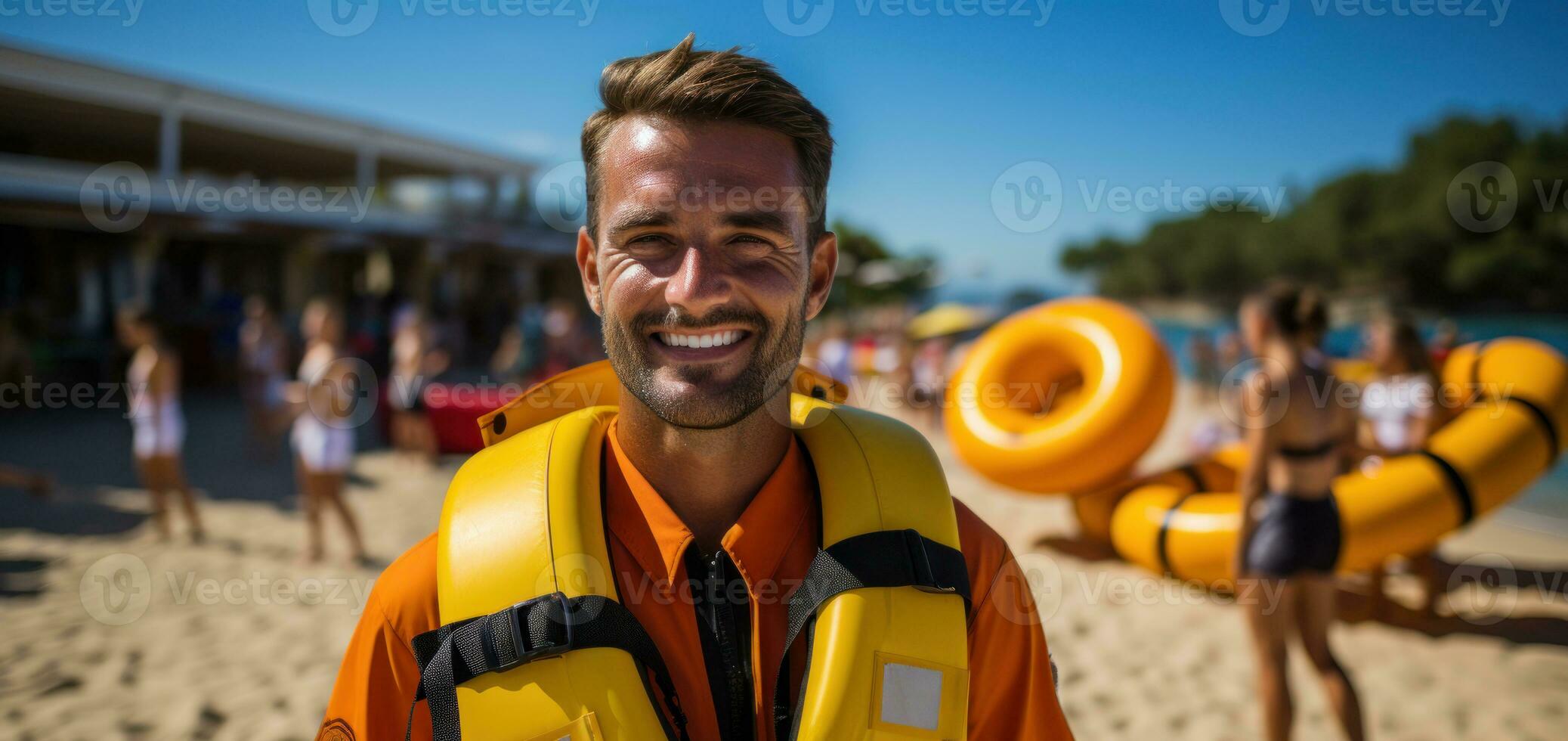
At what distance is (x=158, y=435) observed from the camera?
568cm

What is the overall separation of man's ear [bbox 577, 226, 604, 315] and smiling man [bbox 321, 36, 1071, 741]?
0.05m

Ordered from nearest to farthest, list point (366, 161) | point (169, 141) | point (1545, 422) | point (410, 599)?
1. point (410, 599)
2. point (1545, 422)
3. point (169, 141)
4. point (366, 161)

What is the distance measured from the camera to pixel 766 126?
119 cm

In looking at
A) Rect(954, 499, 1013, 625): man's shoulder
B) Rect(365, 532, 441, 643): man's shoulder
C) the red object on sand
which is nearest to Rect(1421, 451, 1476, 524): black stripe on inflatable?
Rect(954, 499, 1013, 625): man's shoulder

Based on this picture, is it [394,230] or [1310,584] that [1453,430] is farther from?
[394,230]

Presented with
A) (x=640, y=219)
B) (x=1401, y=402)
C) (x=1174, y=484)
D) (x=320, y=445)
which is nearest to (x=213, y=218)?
(x=320, y=445)

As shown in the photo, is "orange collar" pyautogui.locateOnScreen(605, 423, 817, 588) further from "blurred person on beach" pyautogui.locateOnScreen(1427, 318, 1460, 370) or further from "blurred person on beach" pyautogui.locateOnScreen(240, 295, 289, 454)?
"blurred person on beach" pyautogui.locateOnScreen(240, 295, 289, 454)

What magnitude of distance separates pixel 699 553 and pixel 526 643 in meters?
0.29

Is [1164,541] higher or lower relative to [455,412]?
lower

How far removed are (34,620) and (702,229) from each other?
5358 millimetres

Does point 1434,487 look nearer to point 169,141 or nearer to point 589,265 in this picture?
point 589,265

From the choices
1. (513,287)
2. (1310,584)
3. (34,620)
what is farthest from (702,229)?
(513,287)

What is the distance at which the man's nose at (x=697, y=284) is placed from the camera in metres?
1.10

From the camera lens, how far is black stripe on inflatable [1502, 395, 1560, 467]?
4695 millimetres
